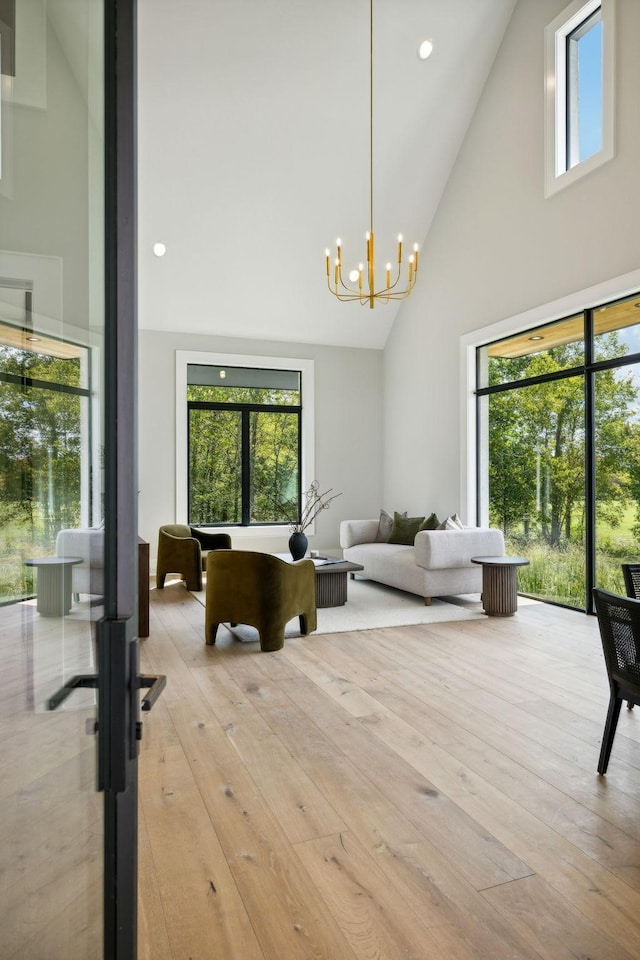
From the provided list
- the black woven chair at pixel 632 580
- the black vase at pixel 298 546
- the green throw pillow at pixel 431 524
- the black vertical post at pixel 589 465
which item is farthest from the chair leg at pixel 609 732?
the green throw pillow at pixel 431 524

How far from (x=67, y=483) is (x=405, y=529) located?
6127 millimetres

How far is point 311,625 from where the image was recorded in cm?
450

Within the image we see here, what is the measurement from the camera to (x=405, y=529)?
6.79 m

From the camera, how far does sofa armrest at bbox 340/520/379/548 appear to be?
7.11 meters

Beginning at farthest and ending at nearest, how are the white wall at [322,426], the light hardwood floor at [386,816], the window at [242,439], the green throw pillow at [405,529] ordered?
the window at [242,439] → the white wall at [322,426] → the green throw pillow at [405,529] → the light hardwood floor at [386,816]

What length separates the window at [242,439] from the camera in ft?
26.0

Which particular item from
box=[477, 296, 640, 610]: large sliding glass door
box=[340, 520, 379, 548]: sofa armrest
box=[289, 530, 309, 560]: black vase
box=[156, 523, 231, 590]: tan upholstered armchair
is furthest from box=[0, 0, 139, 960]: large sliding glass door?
box=[340, 520, 379, 548]: sofa armrest

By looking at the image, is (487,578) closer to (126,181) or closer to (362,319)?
(362,319)

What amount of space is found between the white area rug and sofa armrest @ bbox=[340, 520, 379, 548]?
0.90 m

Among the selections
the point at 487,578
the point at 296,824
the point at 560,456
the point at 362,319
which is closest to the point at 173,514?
the point at 362,319

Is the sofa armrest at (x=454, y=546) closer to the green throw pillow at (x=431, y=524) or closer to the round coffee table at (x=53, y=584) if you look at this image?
the green throw pillow at (x=431, y=524)

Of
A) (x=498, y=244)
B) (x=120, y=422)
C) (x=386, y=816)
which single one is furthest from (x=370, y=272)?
(x=120, y=422)

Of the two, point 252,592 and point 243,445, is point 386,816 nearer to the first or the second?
point 252,592

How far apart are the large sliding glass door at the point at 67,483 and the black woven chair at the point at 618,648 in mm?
1787
